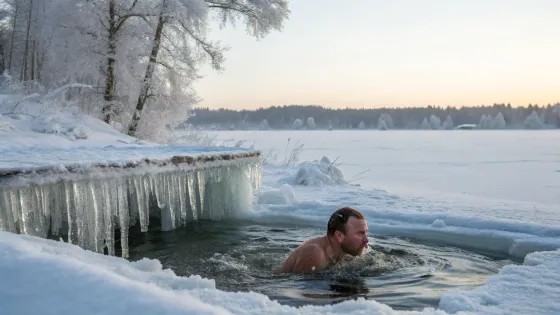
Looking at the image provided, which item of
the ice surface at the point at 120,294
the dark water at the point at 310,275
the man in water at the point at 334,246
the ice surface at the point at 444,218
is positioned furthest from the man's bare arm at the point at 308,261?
the ice surface at the point at 444,218

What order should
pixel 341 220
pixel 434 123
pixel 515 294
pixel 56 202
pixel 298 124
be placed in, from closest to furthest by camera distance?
pixel 515 294, pixel 56 202, pixel 341 220, pixel 434 123, pixel 298 124

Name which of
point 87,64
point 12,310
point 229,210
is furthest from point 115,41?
point 12,310

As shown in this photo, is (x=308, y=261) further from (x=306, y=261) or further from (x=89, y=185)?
(x=89, y=185)

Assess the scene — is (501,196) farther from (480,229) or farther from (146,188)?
(146,188)

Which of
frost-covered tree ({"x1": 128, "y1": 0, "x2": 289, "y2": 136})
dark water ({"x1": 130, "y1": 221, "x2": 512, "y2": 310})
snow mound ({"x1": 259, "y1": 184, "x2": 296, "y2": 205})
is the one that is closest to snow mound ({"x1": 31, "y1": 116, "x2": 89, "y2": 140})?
dark water ({"x1": 130, "y1": 221, "x2": 512, "y2": 310})

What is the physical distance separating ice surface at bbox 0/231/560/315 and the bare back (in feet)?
6.51

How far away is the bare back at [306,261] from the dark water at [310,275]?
132mm

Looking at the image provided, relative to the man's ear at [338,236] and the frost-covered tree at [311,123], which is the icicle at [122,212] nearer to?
the man's ear at [338,236]

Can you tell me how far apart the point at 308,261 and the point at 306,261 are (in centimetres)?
2

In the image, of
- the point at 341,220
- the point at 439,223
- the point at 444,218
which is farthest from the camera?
the point at 444,218

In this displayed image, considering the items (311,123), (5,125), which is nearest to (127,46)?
(5,125)

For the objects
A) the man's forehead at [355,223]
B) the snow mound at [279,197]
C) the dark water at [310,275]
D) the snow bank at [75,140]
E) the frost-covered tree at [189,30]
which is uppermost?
the frost-covered tree at [189,30]

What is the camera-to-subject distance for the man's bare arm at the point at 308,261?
5.72 metres

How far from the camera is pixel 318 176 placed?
14.8 metres
